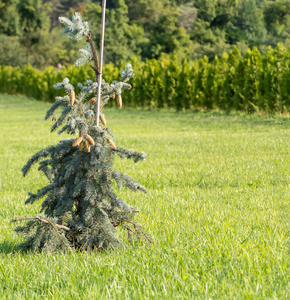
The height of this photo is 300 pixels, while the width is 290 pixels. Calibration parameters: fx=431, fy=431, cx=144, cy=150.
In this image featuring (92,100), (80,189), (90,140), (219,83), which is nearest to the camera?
(90,140)

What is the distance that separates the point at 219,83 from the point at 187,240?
14.6 m

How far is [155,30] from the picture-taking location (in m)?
40.4

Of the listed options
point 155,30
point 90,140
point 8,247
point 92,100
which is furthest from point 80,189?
point 155,30

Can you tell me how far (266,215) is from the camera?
390 centimetres

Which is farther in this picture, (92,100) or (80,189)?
(92,100)

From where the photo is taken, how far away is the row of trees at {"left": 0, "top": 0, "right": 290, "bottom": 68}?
38.2 meters

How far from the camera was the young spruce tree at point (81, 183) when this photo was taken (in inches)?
113

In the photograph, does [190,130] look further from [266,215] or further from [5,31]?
[5,31]

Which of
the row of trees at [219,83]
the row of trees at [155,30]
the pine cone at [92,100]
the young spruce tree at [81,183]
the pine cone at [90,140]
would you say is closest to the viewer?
the pine cone at [90,140]

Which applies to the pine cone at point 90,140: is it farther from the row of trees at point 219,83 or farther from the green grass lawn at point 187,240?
the row of trees at point 219,83

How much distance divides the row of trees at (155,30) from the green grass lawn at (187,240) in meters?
32.2

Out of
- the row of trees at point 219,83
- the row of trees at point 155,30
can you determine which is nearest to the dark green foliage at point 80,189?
the row of trees at point 219,83

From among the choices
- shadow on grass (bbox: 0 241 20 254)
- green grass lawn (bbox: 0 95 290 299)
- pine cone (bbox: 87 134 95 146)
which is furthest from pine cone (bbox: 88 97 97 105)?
shadow on grass (bbox: 0 241 20 254)

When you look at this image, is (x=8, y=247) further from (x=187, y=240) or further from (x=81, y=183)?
(x=187, y=240)
